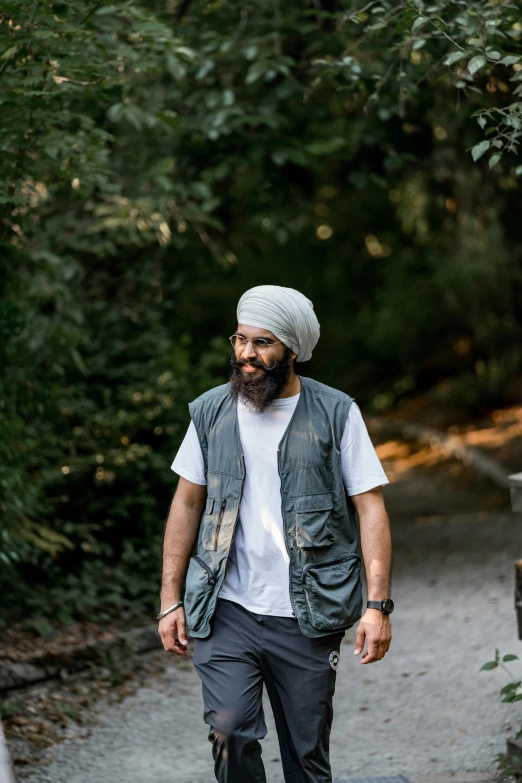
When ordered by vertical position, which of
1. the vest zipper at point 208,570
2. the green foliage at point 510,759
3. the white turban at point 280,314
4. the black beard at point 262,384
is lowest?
the green foliage at point 510,759

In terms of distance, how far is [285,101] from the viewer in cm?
886

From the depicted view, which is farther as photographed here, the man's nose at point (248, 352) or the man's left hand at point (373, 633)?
the man's nose at point (248, 352)

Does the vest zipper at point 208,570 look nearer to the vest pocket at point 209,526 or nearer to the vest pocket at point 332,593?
the vest pocket at point 209,526

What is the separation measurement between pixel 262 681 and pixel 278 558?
42cm

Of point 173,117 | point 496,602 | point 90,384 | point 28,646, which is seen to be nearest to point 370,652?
point 28,646

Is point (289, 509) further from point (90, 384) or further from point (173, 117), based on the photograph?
point (90, 384)

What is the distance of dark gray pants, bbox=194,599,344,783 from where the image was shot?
11.5 feet

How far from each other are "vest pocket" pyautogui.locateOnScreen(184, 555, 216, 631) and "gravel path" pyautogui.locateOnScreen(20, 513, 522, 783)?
1.87 m

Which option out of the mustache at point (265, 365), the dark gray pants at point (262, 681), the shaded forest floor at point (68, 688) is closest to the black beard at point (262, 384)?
the mustache at point (265, 365)

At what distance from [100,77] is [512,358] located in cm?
1353

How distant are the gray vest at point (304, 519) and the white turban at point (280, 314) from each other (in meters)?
0.21

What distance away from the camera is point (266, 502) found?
3598 millimetres

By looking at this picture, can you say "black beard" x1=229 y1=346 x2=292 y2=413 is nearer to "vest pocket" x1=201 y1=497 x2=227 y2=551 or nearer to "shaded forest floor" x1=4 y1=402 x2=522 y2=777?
"vest pocket" x1=201 y1=497 x2=227 y2=551

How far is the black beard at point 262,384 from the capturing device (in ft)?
11.9
